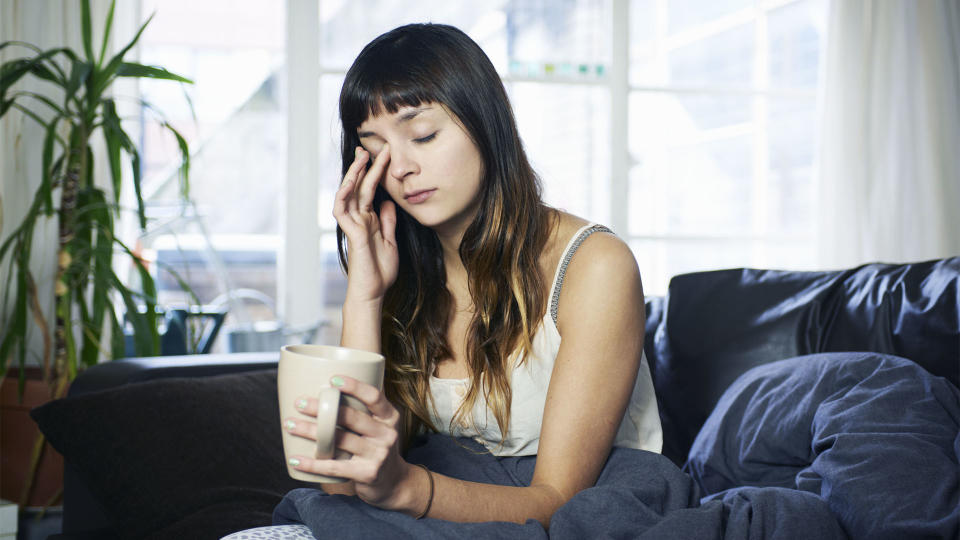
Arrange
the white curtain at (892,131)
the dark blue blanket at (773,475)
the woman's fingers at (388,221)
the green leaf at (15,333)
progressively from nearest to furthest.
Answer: the dark blue blanket at (773,475)
the woman's fingers at (388,221)
the green leaf at (15,333)
the white curtain at (892,131)

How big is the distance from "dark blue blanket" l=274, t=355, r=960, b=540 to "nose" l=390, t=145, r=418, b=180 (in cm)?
40

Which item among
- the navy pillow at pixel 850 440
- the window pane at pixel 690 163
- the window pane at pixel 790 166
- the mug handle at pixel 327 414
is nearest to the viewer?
the mug handle at pixel 327 414

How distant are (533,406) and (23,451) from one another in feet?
5.60

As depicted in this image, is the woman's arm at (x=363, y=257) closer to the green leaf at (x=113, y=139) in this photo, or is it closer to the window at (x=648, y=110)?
the green leaf at (x=113, y=139)

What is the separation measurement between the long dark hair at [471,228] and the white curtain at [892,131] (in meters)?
2.73

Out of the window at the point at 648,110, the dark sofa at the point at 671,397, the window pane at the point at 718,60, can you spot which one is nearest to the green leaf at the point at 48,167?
the dark sofa at the point at 671,397

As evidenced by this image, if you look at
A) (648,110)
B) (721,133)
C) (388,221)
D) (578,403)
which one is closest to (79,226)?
(388,221)

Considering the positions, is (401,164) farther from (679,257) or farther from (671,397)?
(679,257)

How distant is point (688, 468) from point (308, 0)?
2.47m

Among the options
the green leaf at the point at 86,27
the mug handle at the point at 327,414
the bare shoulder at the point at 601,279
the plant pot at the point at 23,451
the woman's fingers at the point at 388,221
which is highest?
the green leaf at the point at 86,27

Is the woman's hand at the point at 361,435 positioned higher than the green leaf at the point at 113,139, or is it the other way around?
the green leaf at the point at 113,139

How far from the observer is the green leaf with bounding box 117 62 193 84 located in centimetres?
225

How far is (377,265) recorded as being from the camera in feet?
4.01

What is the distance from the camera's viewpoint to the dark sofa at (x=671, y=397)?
1.36 meters
